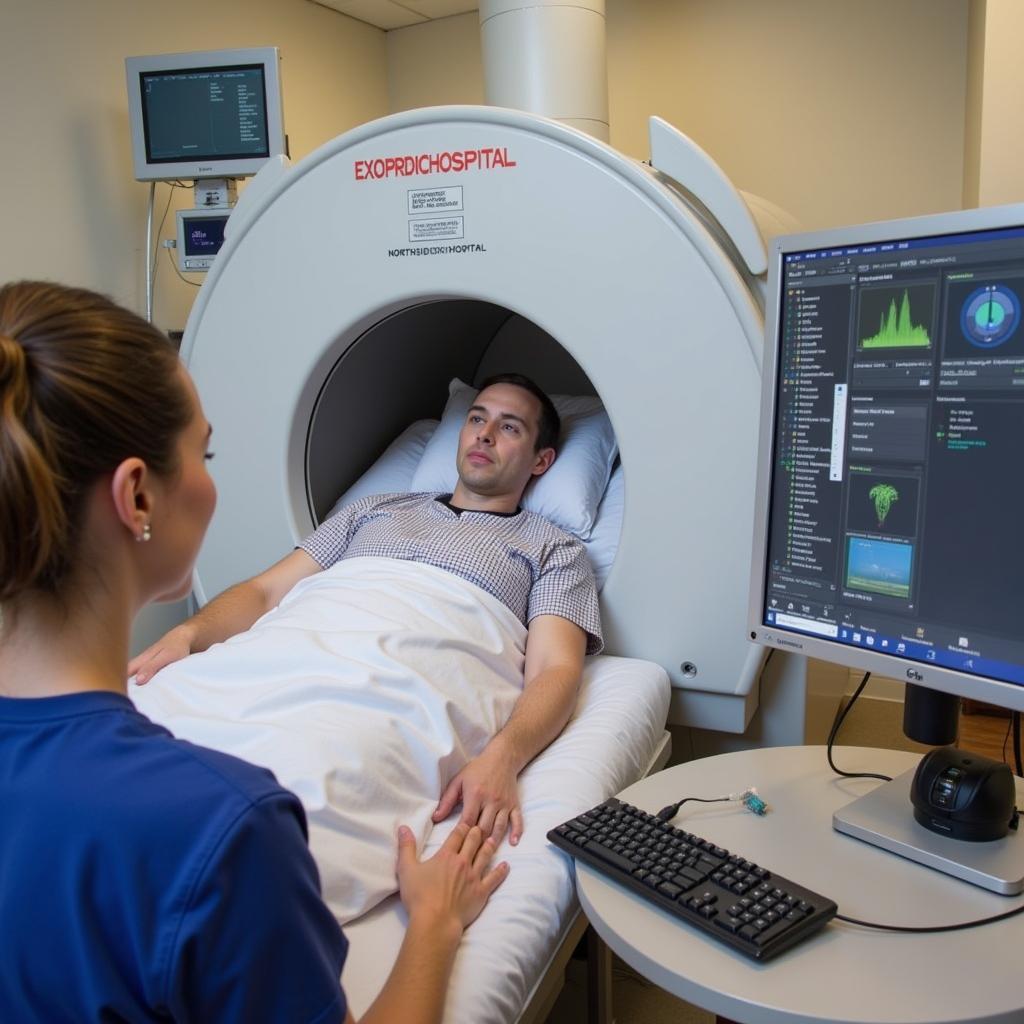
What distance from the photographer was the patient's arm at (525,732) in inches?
46.4

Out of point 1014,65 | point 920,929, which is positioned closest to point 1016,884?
point 920,929

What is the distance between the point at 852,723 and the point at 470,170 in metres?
1.93

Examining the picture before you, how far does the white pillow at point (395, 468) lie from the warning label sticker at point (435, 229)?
59 cm

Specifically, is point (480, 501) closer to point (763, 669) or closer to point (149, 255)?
point (763, 669)

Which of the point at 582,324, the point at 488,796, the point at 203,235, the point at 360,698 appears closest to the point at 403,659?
the point at 360,698

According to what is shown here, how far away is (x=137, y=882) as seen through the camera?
60 centimetres

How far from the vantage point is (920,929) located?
2.87 ft

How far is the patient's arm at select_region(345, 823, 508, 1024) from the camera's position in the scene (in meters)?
0.83

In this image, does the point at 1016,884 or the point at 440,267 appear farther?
the point at 440,267

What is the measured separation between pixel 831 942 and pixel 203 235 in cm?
198

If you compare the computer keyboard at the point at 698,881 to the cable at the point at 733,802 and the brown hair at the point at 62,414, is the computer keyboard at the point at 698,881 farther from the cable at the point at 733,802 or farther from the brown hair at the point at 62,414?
the brown hair at the point at 62,414

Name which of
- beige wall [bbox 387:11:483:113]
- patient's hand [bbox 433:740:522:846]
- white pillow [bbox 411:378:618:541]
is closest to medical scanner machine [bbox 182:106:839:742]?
white pillow [bbox 411:378:618:541]

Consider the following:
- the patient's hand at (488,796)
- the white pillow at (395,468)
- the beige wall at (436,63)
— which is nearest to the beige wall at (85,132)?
the beige wall at (436,63)

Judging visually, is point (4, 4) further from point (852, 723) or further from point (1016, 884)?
point (852, 723)
